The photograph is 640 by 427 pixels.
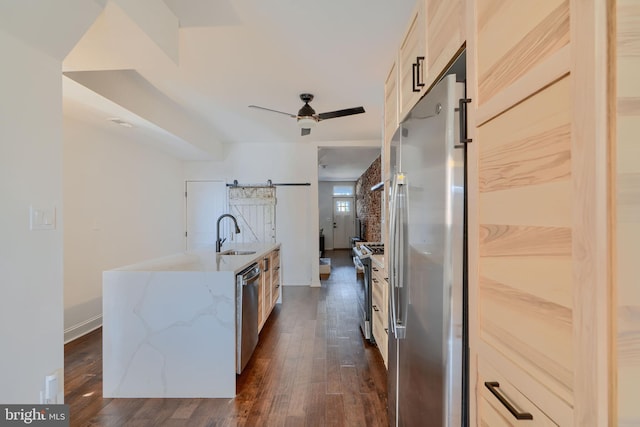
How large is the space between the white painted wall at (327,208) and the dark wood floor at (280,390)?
7.99 m

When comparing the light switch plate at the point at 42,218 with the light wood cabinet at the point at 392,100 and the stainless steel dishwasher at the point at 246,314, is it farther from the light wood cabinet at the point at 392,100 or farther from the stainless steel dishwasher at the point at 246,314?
the light wood cabinet at the point at 392,100

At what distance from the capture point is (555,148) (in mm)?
597

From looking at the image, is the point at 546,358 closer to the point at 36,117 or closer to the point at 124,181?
the point at 36,117

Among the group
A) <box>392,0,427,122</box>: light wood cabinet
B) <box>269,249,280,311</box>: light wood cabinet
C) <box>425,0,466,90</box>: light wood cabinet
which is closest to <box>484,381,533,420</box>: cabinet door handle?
<box>425,0,466,90</box>: light wood cabinet

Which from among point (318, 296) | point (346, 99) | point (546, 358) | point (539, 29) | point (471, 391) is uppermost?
point (346, 99)

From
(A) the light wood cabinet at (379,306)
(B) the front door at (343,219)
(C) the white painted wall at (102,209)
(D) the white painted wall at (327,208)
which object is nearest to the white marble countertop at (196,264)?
(A) the light wood cabinet at (379,306)

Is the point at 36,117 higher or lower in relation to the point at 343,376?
higher

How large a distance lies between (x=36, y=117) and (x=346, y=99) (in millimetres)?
2876

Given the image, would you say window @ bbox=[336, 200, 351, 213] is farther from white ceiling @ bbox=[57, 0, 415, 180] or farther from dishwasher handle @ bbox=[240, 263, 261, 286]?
dishwasher handle @ bbox=[240, 263, 261, 286]

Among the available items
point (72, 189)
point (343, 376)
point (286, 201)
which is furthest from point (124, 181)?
point (343, 376)

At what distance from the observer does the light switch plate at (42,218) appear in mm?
1412

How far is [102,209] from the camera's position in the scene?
12.1ft

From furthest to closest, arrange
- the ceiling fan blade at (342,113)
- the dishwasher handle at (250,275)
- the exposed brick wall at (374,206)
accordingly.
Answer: the exposed brick wall at (374,206)
the ceiling fan blade at (342,113)
the dishwasher handle at (250,275)

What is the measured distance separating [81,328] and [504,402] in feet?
13.4
